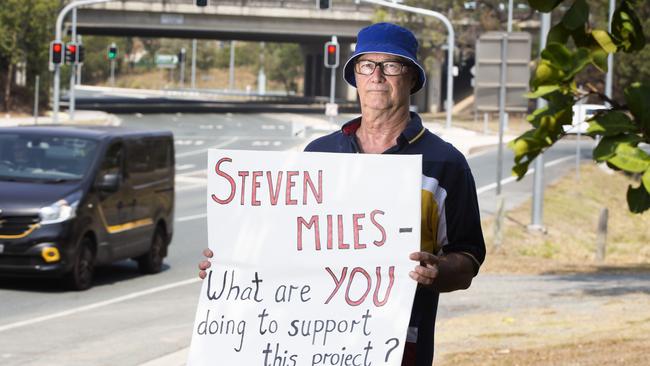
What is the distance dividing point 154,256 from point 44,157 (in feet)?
7.96

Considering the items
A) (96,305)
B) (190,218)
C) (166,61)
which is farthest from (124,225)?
(166,61)

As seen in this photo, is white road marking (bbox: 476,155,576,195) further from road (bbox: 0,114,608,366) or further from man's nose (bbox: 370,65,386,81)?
man's nose (bbox: 370,65,386,81)

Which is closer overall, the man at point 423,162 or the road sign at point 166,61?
the man at point 423,162

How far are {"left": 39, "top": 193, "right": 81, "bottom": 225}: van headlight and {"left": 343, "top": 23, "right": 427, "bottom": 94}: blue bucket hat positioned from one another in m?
10.9

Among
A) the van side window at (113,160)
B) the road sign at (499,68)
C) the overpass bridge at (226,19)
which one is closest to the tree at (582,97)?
the van side window at (113,160)

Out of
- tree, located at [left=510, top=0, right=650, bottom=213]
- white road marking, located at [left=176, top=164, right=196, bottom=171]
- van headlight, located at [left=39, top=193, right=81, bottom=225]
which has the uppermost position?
tree, located at [left=510, top=0, right=650, bottom=213]

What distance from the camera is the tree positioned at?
4648 mm

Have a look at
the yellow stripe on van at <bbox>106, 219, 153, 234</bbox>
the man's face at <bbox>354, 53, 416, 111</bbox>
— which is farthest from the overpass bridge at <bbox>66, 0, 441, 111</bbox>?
the man's face at <bbox>354, 53, 416, 111</bbox>

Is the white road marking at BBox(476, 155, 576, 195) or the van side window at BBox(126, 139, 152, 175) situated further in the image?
the white road marking at BBox(476, 155, 576, 195)

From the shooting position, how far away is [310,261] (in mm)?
4852

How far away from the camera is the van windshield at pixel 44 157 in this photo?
16.2 metres

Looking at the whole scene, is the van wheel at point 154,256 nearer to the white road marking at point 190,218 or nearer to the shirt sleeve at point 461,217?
the white road marking at point 190,218

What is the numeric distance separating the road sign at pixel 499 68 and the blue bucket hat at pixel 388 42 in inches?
852

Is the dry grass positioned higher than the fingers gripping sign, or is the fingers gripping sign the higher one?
the fingers gripping sign
